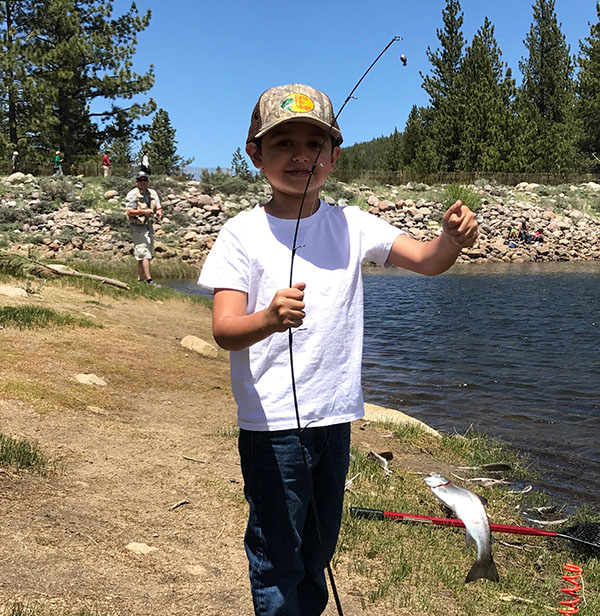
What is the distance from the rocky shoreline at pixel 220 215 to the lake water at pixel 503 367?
8226 mm

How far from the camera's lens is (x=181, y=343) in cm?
919

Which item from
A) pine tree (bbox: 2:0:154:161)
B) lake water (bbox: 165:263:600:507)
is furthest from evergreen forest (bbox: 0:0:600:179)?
lake water (bbox: 165:263:600:507)

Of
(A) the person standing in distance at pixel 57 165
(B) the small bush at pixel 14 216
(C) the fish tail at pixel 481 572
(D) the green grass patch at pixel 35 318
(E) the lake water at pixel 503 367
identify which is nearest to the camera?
(C) the fish tail at pixel 481 572

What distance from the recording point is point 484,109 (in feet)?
158

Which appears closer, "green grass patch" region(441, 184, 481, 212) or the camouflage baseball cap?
the camouflage baseball cap

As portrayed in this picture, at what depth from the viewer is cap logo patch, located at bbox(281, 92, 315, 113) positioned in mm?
2156

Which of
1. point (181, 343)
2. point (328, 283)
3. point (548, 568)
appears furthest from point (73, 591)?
point (181, 343)

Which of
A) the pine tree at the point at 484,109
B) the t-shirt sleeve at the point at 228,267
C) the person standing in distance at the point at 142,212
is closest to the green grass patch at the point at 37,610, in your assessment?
the t-shirt sleeve at the point at 228,267

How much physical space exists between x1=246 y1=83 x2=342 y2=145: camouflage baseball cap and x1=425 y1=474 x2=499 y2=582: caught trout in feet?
7.44

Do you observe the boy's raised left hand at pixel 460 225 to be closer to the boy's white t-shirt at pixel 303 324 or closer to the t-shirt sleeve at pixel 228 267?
the boy's white t-shirt at pixel 303 324

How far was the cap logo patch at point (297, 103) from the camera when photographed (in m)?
2.16

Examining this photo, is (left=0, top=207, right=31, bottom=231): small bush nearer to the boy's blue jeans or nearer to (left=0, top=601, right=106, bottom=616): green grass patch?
(left=0, top=601, right=106, bottom=616): green grass patch

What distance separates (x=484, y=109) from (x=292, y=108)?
1956 inches

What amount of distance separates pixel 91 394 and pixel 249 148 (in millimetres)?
3895
